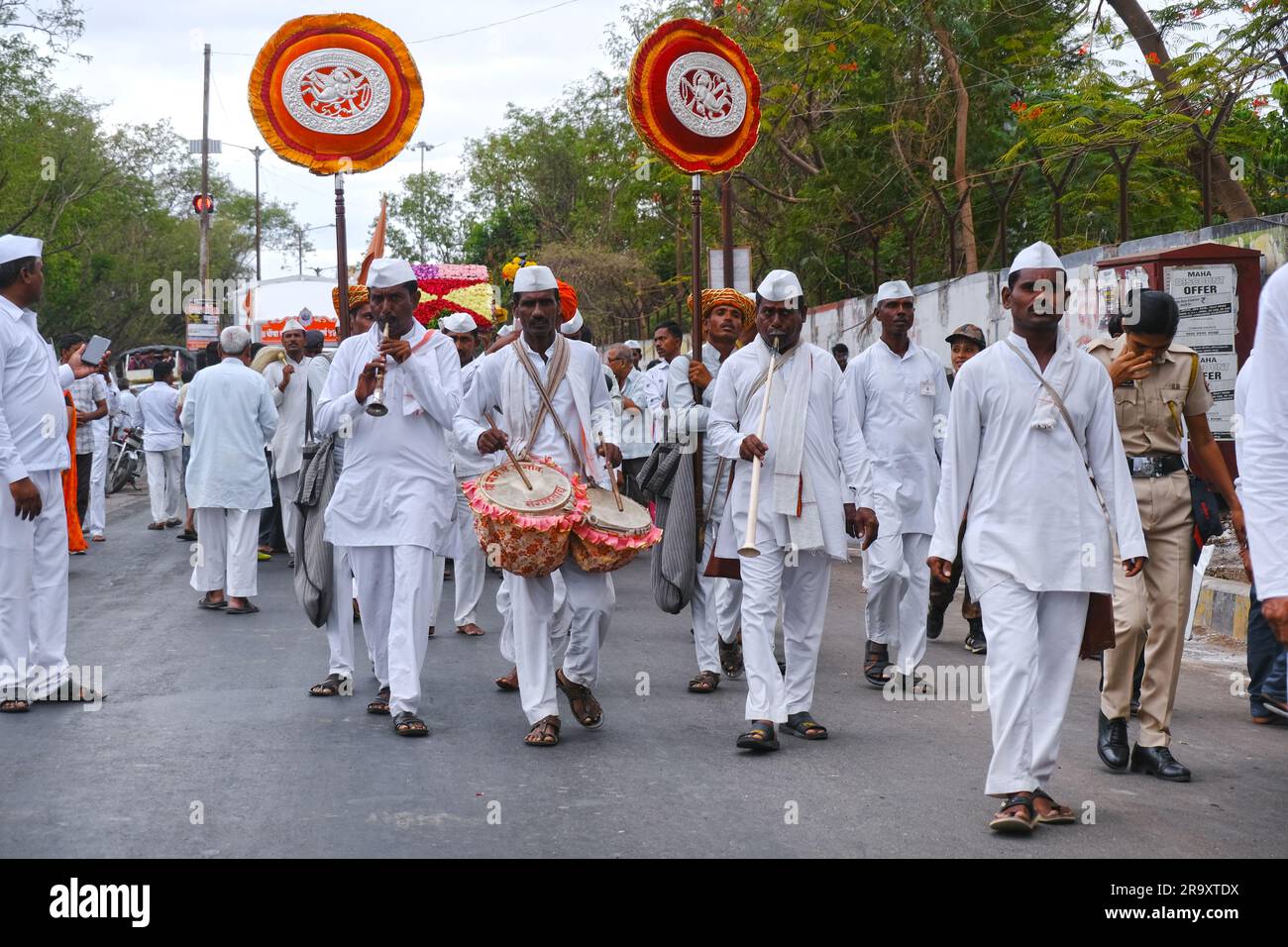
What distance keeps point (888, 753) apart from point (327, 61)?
4.96m

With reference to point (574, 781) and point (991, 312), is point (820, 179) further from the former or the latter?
point (574, 781)

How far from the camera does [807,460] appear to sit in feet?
23.7

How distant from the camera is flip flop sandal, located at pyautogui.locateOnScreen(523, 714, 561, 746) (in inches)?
269

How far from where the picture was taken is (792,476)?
7141 mm

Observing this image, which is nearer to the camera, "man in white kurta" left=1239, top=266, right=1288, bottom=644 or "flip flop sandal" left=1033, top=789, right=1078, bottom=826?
"man in white kurta" left=1239, top=266, right=1288, bottom=644

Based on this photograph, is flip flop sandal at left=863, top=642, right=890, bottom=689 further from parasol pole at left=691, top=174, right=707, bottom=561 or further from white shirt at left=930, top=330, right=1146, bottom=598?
white shirt at left=930, top=330, right=1146, bottom=598

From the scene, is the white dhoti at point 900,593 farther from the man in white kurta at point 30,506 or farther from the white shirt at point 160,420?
the white shirt at point 160,420

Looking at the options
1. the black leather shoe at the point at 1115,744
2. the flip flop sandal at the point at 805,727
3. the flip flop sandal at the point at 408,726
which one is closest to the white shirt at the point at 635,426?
the flip flop sandal at the point at 805,727

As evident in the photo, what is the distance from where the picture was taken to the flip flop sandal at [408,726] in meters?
7.01

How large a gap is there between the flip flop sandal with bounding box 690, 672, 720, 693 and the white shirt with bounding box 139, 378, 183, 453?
39.1ft

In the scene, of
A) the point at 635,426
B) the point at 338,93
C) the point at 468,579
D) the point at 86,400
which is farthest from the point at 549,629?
the point at 86,400

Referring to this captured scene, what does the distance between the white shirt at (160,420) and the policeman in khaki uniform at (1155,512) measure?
14.3 m

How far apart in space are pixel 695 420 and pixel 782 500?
1166mm

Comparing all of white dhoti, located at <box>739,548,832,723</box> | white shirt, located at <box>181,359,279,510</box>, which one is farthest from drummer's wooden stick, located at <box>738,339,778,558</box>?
white shirt, located at <box>181,359,279,510</box>
